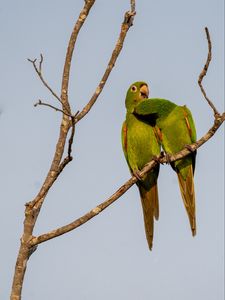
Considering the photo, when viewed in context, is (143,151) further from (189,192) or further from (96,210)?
(96,210)

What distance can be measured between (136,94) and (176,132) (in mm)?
936

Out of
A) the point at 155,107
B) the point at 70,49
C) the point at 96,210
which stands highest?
the point at 155,107

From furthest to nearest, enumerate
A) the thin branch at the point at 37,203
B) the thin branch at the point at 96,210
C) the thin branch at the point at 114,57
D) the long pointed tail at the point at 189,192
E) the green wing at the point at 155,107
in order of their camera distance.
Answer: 1. the green wing at the point at 155,107
2. the long pointed tail at the point at 189,192
3. the thin branch at the point at 114,57
4. the thin branch at the point at 96,210
5. the thin branch at the point at 37,203

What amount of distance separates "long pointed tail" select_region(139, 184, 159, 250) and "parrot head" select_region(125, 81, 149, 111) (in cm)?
124

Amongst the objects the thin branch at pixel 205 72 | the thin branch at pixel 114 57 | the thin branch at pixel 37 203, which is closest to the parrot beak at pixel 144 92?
the thin branch at pixel 114 57

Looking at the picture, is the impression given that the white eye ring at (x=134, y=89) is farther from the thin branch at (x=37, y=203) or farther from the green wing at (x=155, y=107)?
the thin branch at (x=37, y=203)

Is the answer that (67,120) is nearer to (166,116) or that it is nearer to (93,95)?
(93,95)

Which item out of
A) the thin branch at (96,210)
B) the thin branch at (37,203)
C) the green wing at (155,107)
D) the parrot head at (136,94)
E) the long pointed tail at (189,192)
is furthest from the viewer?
the parrot head at (136,94)

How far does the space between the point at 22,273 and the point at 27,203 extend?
628 mm

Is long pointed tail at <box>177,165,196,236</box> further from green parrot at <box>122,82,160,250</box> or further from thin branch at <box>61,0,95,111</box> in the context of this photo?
thin branch at <box>61,0,95,111</box>

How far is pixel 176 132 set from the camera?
6.58 m

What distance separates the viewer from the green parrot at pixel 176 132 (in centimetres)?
654

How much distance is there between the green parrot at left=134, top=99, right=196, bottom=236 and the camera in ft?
21.5

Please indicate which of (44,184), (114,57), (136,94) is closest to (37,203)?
(44,184)
